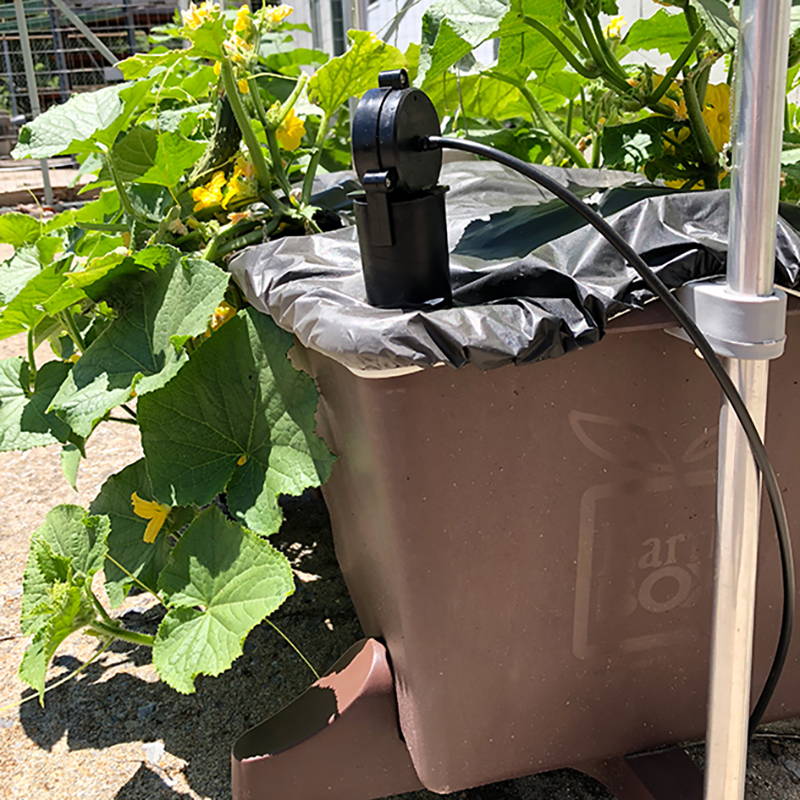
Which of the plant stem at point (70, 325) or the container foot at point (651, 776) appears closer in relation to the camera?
the container foot at point (651, 776)

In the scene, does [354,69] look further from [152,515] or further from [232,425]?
[152,515]

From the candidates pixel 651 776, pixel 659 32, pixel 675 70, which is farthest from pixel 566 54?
pixel 651 776

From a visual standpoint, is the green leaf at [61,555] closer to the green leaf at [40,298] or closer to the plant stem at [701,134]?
the green leaf at [40,298]

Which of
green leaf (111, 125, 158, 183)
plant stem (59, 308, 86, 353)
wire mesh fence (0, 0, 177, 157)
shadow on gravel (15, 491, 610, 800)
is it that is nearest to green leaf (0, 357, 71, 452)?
plant stem (59, 308, 86, 353)

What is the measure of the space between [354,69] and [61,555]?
2.43 ft

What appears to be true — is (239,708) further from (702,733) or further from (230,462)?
(702,733)

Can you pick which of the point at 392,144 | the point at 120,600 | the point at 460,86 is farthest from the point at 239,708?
the point at 460,86

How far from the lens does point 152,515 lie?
133 cm

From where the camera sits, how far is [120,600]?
130cm

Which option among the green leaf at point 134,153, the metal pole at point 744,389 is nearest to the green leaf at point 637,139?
the metal pole at point 744,389

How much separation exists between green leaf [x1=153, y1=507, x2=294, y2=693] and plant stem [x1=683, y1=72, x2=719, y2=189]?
0.71 m

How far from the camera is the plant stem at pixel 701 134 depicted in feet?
3.87

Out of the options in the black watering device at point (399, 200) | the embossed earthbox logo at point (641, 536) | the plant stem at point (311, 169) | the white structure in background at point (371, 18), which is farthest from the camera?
the white structure in background at point (371, 18)

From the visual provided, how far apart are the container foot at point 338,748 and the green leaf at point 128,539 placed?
299mm
